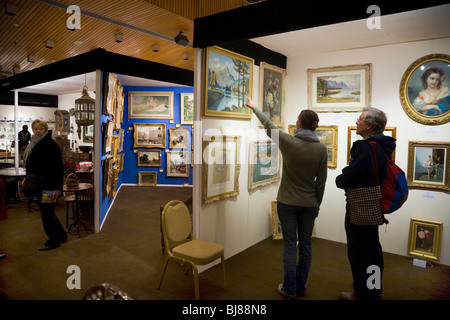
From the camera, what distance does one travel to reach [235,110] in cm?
403

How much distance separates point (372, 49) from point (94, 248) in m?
4.81

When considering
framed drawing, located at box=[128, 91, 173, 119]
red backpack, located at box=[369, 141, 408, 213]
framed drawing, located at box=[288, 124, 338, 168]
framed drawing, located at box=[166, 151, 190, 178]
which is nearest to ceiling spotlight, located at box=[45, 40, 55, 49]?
framed drawing, located at box=[128, 91, 173, 119]

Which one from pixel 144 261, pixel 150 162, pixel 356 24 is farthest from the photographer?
pixel 150 162

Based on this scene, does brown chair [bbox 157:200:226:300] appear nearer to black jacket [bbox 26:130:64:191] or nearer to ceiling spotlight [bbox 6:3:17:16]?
black jacket [bbox 26:130:64:191]

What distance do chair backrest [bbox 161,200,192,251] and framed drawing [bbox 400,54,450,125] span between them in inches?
129

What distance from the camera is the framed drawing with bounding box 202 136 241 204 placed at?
3.61 m

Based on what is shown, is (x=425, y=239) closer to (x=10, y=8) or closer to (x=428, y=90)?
(x=428, y=90)

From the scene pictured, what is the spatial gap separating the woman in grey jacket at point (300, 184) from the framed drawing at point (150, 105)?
6.51 metres

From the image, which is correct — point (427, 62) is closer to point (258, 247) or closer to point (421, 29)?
point (421, 29)

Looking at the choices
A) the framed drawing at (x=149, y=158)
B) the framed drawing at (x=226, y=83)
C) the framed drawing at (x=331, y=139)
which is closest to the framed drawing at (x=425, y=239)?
the framed drawing at (x=331, y=139)

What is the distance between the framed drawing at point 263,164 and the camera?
173 inches

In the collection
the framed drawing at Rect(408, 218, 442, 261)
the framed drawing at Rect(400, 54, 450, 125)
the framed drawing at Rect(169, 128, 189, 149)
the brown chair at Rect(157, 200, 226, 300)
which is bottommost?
the framed drawing at Rect(408, 218, 442, 261)

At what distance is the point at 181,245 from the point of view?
3.16m
